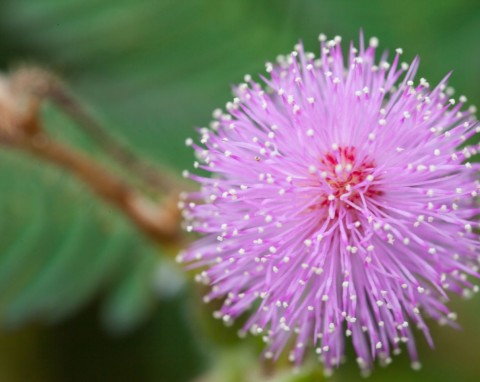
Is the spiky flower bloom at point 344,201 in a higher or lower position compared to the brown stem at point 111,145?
lower

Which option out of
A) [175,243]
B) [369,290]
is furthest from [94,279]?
[369,290]

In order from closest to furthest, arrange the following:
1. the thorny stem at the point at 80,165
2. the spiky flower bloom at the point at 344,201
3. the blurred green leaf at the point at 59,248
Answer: the spiky flower bloom at the point at 344,201
the thorny stem at the point at 80,165
the blurred green leaf at the point at 59,248

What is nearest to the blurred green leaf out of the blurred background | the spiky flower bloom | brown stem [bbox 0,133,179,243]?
the blurred background

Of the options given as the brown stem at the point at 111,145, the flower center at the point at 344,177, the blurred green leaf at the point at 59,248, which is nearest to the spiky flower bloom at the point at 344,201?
the flower center at the point at 344,177

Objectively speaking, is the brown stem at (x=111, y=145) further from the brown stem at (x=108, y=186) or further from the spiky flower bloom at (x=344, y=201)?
the spiky flower bloom at (x=344, y=201)

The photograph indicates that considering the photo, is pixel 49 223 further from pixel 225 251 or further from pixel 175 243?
pixel 225 251

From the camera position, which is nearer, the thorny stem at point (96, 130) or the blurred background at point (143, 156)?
the thorny stem at point (96, 130)

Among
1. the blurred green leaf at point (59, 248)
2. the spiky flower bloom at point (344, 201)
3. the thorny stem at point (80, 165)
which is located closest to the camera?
the spiky flower bloom at point (344, 201)
